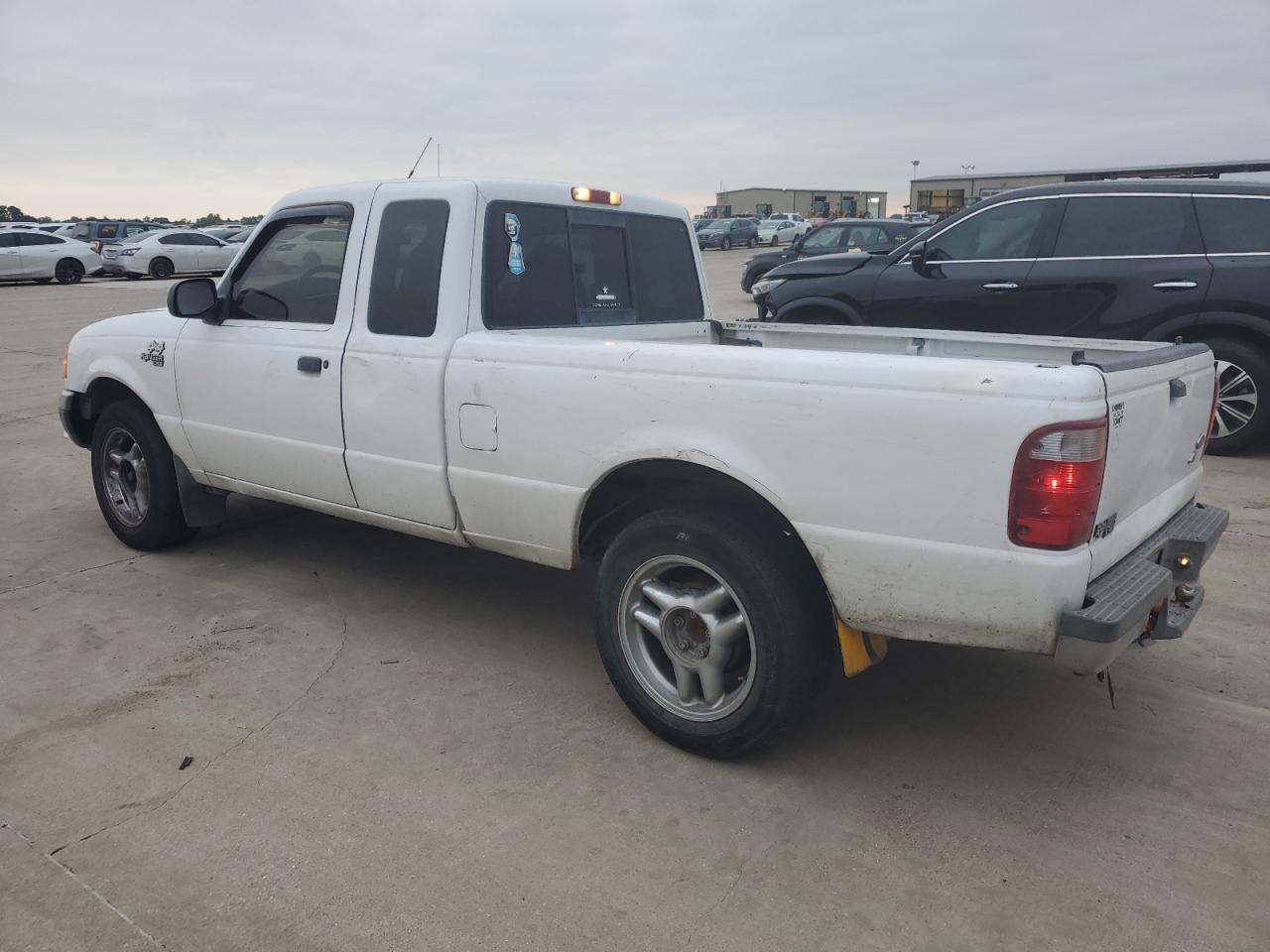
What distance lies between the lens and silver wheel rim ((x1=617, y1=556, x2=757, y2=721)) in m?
3.21

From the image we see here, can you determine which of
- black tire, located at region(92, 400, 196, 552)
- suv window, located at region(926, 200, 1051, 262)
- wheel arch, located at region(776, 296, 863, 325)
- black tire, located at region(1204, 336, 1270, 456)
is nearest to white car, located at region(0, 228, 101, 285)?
wheel arch, located at region(776, 296, 863, 325)

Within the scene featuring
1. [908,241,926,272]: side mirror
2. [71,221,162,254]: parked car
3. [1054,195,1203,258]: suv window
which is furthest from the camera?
[71,221,162,254]: parked car

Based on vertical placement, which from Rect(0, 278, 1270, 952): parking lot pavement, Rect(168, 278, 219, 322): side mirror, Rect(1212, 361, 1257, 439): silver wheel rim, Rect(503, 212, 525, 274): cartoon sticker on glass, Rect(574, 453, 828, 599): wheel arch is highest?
Rect(503, 212, 525, 274): cartoon sticker on glass

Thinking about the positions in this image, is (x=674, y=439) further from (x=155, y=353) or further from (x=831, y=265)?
(x=831, y=265)

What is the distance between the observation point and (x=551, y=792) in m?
3.17

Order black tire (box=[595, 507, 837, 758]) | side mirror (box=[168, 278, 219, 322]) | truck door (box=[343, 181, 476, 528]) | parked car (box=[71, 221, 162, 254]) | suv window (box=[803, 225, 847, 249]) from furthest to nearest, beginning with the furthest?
parked car (box=[71, 221, 162, 254]) < suv window (box=[803, 225, 847, 249]) < side mirror (box=[168, 278, 219, 322]) < truck door (box=[343, 181, 476, 528]) < black tire (box=[595, 507, 837, 758])

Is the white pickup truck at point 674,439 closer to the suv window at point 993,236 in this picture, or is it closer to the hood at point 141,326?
the hood at point 141,326

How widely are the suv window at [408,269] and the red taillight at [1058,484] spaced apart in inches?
86.8

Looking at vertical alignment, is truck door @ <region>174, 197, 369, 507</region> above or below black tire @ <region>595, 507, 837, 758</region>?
above

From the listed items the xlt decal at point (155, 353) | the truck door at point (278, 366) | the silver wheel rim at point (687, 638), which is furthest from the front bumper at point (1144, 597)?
the xlt decal at point (155, 353)

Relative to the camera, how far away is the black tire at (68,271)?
2642 cm

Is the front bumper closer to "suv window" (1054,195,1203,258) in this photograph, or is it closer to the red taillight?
the red taillight

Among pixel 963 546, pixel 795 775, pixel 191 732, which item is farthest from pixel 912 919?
pixel 191 732

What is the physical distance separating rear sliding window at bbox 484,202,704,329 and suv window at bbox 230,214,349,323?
0.76 meters
